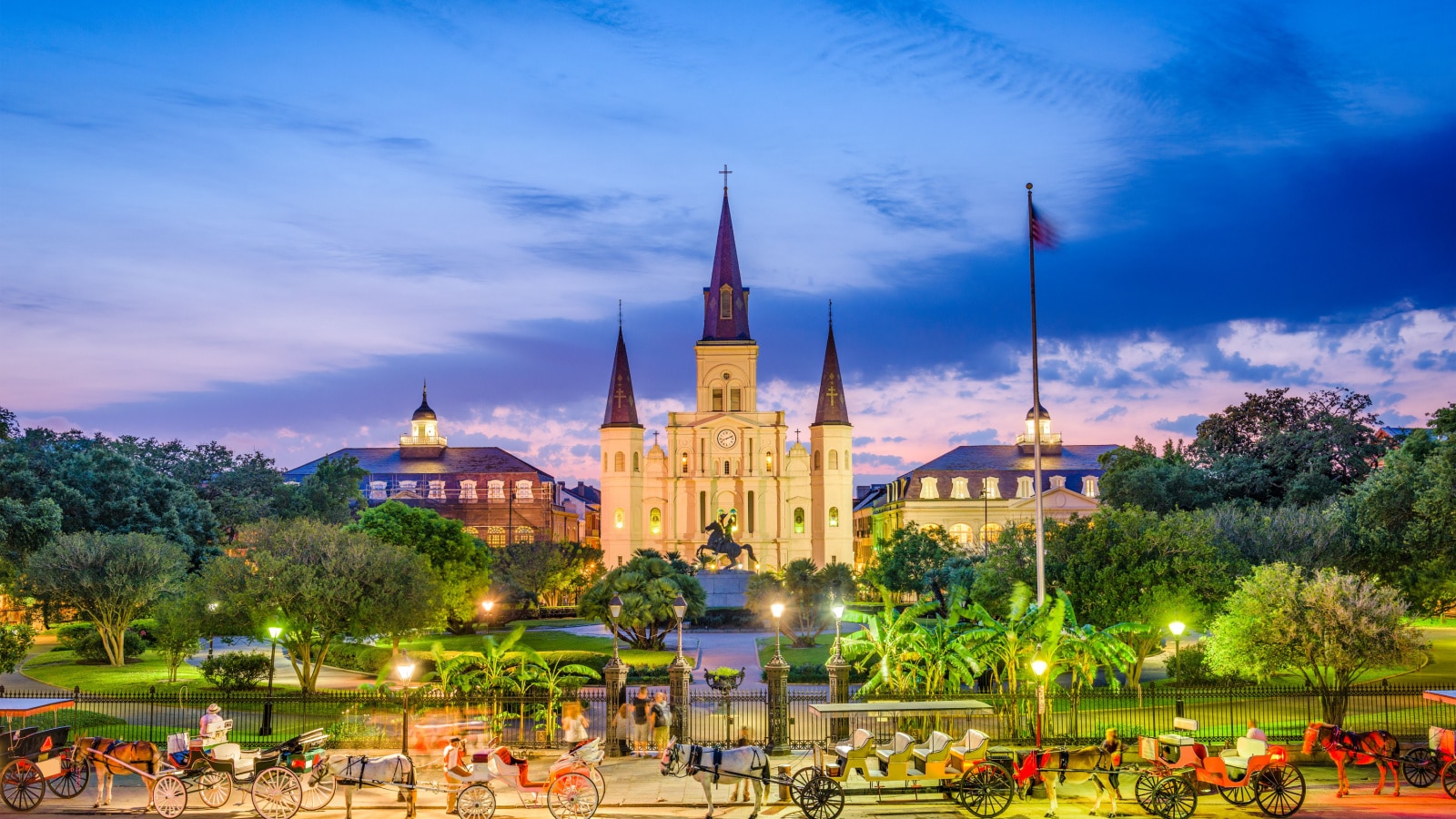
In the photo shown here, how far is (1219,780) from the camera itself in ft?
55.6

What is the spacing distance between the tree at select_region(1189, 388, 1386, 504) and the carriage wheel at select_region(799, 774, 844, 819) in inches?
1680

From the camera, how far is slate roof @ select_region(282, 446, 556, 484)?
11197cm

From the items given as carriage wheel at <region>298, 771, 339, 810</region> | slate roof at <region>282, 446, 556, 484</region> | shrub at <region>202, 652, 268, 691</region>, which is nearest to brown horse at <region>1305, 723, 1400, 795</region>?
carriage wheel at <region>298, 771, 339, 810</region>

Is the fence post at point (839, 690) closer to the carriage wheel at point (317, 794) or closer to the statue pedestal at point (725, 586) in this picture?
the carriage wheel at point (317, 794)

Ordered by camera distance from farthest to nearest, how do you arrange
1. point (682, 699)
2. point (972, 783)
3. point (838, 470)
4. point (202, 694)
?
point (838, 470) → point (202, 694) → point (682, 699) → point (972, 783)

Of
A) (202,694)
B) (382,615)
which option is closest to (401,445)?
(382,615)

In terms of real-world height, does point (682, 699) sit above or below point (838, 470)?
below

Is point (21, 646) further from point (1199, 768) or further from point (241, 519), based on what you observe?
point (241, 519)

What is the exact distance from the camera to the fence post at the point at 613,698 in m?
22.1

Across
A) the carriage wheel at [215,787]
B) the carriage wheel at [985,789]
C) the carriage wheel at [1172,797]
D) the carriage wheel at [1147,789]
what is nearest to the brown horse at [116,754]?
the carriage wheel at [215,787]

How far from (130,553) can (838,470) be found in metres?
65.7

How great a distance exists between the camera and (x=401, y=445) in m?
117

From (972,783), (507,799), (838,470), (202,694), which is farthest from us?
(838,470)

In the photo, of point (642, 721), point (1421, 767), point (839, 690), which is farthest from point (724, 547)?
point (1421, 767)
